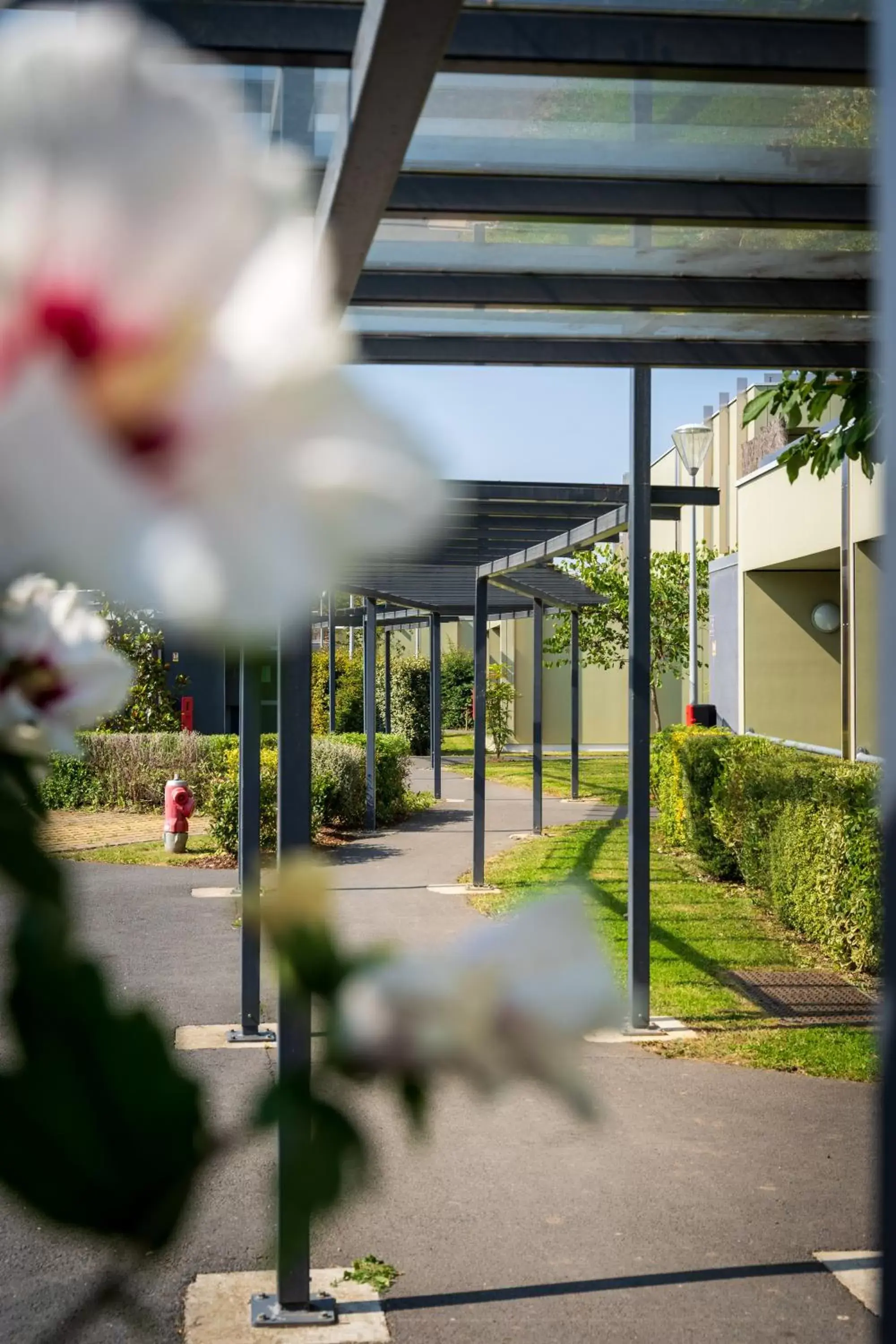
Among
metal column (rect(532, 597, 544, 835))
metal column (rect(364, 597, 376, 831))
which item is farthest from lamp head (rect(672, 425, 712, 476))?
metal column (rect(364, 597, 376, 831))

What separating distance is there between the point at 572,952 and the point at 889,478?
0.75 m

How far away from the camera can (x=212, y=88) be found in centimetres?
20

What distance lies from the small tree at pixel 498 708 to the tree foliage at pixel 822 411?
1773cm

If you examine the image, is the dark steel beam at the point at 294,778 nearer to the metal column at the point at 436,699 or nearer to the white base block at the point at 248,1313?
the white base block at the point at 248,1313

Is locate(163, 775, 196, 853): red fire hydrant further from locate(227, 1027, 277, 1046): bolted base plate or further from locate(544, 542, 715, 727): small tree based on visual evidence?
locate(544, 542, 715, 727): small tree

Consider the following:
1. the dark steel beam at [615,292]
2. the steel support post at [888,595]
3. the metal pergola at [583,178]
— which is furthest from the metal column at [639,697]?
the steel support post at [888,595]

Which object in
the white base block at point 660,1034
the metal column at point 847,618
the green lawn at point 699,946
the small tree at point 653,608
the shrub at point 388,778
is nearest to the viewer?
the green lawn at point 699,946

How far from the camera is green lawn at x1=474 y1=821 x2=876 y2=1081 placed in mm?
6125

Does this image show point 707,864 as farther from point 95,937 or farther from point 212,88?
point 212,88

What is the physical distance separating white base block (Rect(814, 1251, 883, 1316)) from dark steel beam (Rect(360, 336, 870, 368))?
3.05m

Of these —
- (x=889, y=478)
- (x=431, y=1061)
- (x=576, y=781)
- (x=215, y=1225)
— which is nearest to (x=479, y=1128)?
(x=215, y=1225)

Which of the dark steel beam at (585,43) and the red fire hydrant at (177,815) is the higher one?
the dark steel beam at (585,43)

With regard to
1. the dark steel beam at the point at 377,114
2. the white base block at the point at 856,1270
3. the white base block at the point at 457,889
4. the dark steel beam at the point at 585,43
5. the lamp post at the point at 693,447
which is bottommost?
the white base block at the point at 856,1270

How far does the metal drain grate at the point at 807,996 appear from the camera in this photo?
669 centimetres
